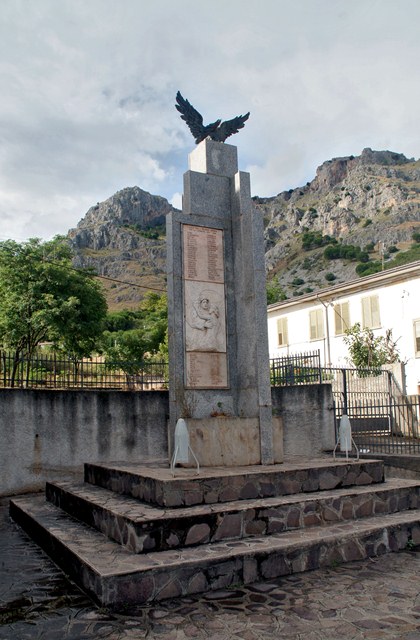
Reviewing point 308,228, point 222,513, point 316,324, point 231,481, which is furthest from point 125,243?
point 222,513

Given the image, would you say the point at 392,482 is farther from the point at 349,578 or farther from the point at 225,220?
the point at 225,220

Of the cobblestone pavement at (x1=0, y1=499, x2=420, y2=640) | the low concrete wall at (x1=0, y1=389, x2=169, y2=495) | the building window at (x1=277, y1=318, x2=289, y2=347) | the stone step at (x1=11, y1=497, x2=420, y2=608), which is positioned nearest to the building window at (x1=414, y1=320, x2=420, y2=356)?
the building window at (x1=277, y1=318, x2=289, y2=347)

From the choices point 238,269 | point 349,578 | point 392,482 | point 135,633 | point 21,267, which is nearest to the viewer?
point 135,633

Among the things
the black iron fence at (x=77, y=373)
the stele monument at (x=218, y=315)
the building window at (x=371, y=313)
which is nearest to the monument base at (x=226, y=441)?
the stele monument at (x=218, y=315)

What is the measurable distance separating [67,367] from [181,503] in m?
6.25

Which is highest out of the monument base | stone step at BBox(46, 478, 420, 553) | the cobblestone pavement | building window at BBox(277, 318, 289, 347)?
building window at BBox(277, 318, 289, 347)

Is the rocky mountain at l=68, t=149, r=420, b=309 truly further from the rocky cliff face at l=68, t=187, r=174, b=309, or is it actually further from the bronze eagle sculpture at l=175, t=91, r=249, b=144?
the bronze eagle sculpture at l=175, t=91, r=249, b=144

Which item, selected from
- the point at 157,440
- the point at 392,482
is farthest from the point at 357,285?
the point at 392,482

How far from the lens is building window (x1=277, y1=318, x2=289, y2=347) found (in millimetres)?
34094

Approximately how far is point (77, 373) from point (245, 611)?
7.97 metres

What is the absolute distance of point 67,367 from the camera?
38.2 feet

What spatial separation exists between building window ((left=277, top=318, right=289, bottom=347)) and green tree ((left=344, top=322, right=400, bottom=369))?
603cm

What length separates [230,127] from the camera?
9.77 metres

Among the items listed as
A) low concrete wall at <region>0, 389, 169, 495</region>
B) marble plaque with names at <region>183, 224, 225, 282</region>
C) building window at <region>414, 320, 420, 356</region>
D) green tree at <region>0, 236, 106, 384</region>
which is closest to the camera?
marble plaque with names at <region>183, 224, 225, 282</region>
